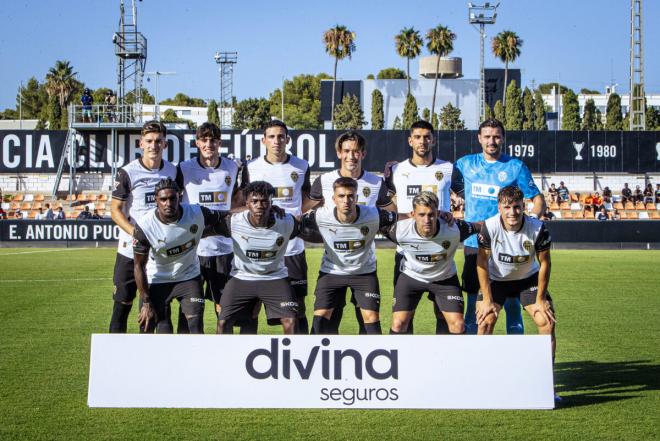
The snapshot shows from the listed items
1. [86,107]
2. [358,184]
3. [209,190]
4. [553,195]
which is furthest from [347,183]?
[86,107]

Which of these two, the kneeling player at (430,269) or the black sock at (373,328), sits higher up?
the kneeling player at (430,269)

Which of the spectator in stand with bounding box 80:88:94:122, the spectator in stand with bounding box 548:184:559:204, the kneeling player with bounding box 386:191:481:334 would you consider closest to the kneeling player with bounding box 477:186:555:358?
the kneeling player with bounding box 386:191:481:334

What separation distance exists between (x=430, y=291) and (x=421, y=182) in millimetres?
1129

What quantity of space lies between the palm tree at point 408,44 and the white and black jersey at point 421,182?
64.2m

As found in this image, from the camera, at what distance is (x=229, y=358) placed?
21.2 ft

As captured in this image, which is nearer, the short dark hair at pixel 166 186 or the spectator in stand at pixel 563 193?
the short dark hair at pixel 166 186

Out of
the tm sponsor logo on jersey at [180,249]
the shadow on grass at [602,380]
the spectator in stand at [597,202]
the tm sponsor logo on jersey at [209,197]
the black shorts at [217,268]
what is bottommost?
the shadow on grass at [602,380]

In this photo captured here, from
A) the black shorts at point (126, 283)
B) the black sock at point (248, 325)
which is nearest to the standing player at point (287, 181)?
the black sock at point (248, 325)

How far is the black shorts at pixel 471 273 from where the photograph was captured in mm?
8055

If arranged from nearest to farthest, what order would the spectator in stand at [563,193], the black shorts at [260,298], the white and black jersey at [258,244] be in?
the black shorts at [260,298]
the white and black jersey at [258,244]
the spectator in stand at [563,193]

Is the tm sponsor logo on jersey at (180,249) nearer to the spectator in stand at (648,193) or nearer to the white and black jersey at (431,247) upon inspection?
the white and black jersey at (431,247)

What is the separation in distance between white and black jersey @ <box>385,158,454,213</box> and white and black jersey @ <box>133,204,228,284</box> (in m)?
1.84

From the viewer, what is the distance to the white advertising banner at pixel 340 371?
21.1 ft

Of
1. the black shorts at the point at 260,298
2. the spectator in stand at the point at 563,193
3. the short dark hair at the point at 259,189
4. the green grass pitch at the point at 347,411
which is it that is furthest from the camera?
the spectator in stand at the point at 563,193
